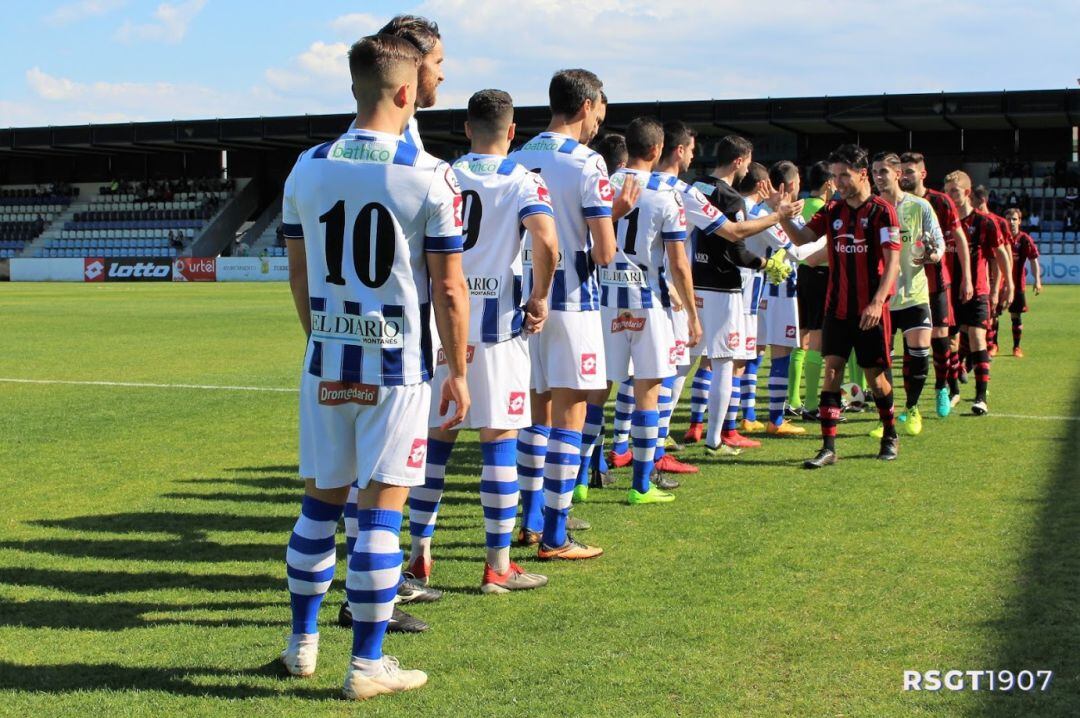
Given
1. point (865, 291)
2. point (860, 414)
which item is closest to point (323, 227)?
point (865, 291)

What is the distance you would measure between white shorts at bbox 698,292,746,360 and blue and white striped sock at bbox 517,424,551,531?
286 cm

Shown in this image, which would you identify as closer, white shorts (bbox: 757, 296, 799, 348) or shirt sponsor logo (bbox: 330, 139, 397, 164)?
shirt sponsor logo (bbox: 330, 139, 397, 164)

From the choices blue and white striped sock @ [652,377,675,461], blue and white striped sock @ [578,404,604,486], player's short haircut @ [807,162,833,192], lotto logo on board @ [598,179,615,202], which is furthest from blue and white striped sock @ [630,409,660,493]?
player's short haircut @ [807,162,833,192]

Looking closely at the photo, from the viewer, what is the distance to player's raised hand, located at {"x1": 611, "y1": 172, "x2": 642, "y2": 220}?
581 cm

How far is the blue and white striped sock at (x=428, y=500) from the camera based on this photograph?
518 cm

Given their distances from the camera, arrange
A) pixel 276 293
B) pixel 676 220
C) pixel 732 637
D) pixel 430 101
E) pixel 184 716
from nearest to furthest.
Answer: pixel 184 716, pixel 732 637, pixel 430 101, pixel 676 220, pixel 276 293

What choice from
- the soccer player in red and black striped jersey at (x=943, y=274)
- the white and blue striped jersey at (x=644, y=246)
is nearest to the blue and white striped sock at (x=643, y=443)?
the white and blue striped jersey at (x=644, y=246)

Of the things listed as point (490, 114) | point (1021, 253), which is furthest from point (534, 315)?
point (1021, 253)

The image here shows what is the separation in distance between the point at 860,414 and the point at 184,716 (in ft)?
27.1

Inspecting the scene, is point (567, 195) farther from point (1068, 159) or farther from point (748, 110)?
point (1068, 159)

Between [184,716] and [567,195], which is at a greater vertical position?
[567,195]

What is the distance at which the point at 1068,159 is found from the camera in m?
48.6

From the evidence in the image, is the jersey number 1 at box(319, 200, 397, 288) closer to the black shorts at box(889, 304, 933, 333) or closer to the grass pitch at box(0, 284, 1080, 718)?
the grass pitch at box(0, 284, 1080, 718)

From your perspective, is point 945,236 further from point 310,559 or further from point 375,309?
point 310,559
